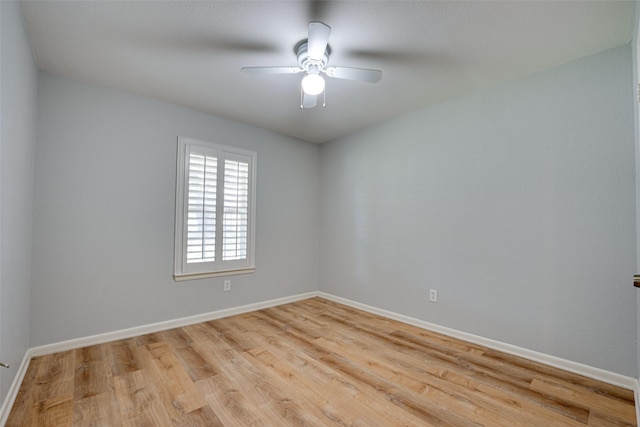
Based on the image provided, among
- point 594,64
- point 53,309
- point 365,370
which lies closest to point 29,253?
point 53,309

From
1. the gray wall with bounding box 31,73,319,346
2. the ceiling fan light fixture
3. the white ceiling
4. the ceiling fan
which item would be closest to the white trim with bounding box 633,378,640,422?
the white ceiling

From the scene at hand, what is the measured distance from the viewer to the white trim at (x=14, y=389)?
1621 mm

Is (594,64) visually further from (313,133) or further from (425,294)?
(313,133)

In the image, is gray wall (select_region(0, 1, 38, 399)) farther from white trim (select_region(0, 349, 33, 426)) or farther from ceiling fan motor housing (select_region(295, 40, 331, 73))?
ceiling fan motor housing (select_region(295, 40, 331, 73))

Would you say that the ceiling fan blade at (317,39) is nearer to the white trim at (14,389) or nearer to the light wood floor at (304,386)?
the light wood floor at (304,386)

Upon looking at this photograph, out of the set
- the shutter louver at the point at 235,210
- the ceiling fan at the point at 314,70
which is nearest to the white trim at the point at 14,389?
the shutter louver at the point at 235,210

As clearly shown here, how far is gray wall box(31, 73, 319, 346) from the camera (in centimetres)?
248

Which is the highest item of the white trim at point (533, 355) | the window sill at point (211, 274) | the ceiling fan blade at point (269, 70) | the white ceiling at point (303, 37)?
the white ceiling at point (303, 37)

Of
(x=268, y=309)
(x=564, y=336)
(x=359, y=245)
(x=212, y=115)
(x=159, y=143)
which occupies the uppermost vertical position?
(x=212, y=115)

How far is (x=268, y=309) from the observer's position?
3.79 m

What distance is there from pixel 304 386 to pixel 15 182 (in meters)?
2.28

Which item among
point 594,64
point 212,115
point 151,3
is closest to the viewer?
point 151,3

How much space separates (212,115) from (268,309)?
2.47 meters

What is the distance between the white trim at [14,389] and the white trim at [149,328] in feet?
0.50
